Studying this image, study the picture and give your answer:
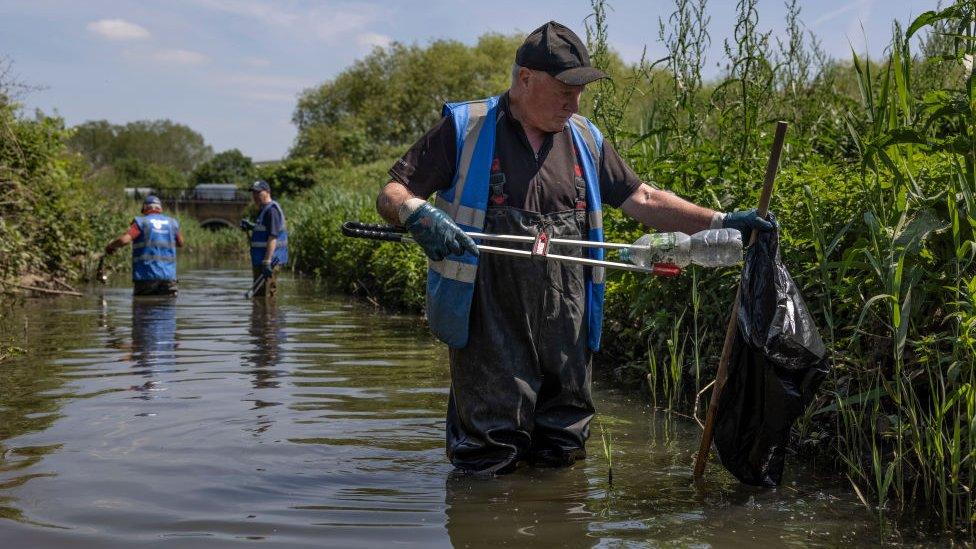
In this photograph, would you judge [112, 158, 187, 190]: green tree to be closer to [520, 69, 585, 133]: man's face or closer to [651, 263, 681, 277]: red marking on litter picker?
[520, 69, 585, 133]: man's face

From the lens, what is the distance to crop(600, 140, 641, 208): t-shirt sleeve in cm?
473

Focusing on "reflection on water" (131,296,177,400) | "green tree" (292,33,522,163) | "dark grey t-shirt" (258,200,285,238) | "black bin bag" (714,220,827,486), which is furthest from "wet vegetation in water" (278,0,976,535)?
"green tree" (292,33,522,163)

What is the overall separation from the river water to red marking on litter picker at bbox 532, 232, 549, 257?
101 cm

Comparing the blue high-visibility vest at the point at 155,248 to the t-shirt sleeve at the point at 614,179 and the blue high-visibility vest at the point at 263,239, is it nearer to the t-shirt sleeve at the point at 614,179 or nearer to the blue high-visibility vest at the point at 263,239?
the blue high-visibility vest at the point at 263,239

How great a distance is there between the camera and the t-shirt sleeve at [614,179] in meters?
4.73

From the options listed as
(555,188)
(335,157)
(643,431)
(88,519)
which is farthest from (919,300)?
(335,157)

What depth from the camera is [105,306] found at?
1398 centimetres

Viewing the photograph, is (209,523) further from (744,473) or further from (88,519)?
(744,473)

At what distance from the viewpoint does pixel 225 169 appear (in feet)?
361

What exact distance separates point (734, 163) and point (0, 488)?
4.37 metres

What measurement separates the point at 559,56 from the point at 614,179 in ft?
2.33

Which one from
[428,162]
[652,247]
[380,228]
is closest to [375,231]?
[380,228]

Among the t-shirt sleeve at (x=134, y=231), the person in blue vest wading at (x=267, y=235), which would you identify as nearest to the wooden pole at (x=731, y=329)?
the person in blue vest wading at (x=267, y=235)

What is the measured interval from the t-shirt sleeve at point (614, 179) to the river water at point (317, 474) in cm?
125
